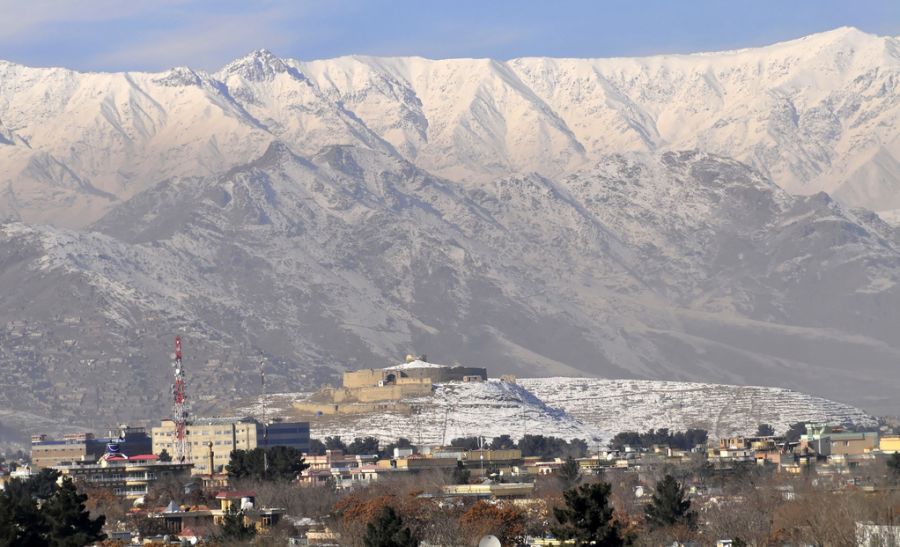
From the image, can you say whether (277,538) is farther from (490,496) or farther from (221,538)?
(490,496)

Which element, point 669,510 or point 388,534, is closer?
point 388,534

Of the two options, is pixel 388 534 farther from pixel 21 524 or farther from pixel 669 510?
pixel 669 510

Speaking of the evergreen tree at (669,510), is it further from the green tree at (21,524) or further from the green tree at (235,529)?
the green tree at (21,524)

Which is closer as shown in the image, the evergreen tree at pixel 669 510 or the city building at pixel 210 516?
the evergreen tree at pixel 669 510

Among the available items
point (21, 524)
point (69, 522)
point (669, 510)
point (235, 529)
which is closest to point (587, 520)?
point (21, 524)

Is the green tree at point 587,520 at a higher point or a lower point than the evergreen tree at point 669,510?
lower

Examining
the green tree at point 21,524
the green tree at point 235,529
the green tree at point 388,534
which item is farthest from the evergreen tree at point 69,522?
the green tree at point 388,534
